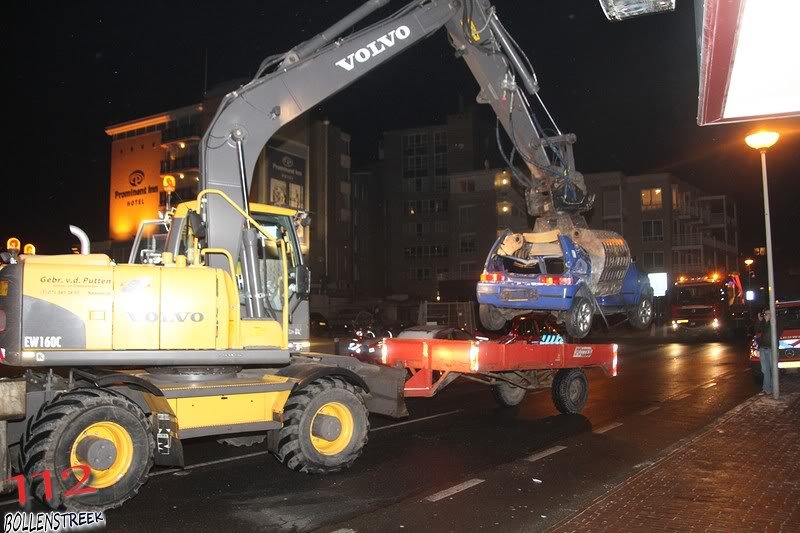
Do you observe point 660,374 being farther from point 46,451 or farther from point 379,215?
point 379,215

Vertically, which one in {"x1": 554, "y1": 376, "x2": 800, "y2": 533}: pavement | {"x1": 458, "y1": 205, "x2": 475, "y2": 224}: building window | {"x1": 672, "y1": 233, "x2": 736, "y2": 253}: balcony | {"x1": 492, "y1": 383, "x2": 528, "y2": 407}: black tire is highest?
{"x1": 458, "y1": 205, "x2": 475, "y2": 224}: building window

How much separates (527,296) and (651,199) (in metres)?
50.9

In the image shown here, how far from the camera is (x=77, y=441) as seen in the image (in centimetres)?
618

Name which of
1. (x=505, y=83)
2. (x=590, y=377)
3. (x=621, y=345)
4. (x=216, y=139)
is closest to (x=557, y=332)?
(x=505, y=83)

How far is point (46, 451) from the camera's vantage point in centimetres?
596

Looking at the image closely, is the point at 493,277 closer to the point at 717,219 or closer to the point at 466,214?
the point at 466,214

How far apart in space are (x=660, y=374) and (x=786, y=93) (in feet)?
50.4

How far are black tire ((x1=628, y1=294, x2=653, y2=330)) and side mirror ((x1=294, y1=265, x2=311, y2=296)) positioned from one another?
296 inches

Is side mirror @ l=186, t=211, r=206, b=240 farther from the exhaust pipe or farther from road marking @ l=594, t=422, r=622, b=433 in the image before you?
road marking @ l=594, t=422, r=622, b=433

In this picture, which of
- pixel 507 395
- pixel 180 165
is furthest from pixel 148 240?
pixel 180 165

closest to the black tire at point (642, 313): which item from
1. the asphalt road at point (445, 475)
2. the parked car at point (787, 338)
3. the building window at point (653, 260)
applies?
the asphalt road at point (445, 475)

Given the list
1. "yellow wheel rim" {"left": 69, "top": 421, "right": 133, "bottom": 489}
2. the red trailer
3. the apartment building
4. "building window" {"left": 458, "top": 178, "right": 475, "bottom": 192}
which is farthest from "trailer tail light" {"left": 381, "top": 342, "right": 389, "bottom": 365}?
"building window" {"left": 458, "top": 178, "right": 475, "bottom": 192}

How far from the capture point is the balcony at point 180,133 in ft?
196

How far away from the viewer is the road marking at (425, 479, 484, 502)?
22.8 feet
